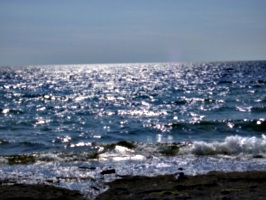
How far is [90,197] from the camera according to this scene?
1145cm

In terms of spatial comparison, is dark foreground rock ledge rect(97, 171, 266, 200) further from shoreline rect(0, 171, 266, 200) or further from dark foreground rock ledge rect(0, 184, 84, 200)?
dark foreground rock ledge rect(0, 184, 84, 200)

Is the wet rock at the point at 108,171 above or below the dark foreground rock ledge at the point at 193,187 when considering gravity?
below

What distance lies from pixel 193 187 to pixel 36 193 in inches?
161

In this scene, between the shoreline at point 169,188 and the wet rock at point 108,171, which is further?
the wet rock at point 108,171

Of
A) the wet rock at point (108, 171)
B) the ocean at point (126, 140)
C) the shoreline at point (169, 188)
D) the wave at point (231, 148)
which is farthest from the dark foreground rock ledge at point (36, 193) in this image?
the wave at point (231, 148)

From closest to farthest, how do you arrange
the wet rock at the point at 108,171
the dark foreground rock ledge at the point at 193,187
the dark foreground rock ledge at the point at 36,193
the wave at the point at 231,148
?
the dark foreground rock ledge at the point at 193,187, the dark foreground rock ledge at the point at 36,193, the wet rock at the point at 108,171, the wave at the point at 231,148

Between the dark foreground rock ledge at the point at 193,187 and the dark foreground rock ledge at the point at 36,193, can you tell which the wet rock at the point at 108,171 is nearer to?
the dark foreground rock ledge at the point at 193,187

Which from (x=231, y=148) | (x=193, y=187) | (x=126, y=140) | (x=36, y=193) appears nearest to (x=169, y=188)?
(x=193, y=187)

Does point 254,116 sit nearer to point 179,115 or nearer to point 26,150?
point 179,115

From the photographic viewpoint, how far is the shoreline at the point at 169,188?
435 inches

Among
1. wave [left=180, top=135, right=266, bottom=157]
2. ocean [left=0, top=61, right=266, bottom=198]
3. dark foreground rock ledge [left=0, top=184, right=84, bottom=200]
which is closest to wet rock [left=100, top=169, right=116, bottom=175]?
ocean [left=0, top=61, right=266, bottom=198]

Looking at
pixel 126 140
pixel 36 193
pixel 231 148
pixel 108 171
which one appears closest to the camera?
pixel 36 193

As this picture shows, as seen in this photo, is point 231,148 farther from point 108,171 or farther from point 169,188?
point 169,188

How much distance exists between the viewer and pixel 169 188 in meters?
11.8
